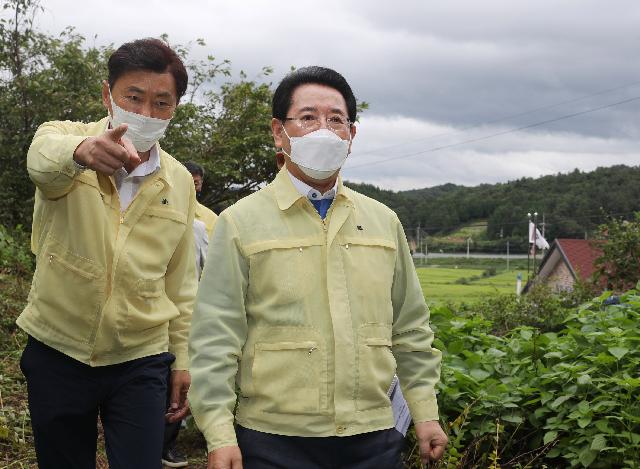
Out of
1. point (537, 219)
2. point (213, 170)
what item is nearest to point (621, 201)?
point (537, 219)

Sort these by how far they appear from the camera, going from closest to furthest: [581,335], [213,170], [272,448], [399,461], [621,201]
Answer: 1. [272,448]
2. [399,461]
3. [581,335]
4. [213,170]
5. [621,201]

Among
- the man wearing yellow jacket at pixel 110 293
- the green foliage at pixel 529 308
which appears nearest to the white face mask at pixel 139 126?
the man wearing yellow jacket at pixel 110 293

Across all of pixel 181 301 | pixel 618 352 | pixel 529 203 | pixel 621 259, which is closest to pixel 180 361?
pixel 181 301

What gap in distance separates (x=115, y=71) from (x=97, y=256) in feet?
2.26

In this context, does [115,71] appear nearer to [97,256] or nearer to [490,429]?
[97,256]

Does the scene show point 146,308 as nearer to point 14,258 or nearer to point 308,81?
point 308,81

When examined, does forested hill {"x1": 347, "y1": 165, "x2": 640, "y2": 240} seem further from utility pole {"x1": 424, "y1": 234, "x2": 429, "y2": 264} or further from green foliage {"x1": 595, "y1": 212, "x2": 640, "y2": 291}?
green foliage {"x1": 595, "y1": 212, "x2": 640, "y2": 291}

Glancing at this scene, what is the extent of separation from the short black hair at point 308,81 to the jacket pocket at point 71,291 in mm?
863

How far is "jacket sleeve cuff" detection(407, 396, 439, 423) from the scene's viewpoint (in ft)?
8.00

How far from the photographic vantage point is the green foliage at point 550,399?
12.0ft

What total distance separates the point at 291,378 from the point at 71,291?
3.23 feet

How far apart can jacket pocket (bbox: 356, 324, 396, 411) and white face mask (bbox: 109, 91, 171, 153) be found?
1.10m

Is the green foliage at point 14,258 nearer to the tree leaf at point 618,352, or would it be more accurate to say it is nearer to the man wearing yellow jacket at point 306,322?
the tree leaf at point 618,352

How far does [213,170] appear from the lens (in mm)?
14969
